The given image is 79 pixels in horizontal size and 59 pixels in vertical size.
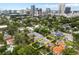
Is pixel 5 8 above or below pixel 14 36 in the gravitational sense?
above

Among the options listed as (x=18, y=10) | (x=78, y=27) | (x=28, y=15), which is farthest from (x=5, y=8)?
(x=78, y=27)

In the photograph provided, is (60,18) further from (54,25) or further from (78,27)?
(78,27)

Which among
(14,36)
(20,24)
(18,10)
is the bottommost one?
(14,36)

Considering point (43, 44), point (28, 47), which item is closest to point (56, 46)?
point (43, 44)

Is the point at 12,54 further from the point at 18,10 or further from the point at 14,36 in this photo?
the point at 18,10

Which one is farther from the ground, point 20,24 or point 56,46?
point 20,24

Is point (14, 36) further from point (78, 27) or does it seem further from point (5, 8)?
point (78, 27)
